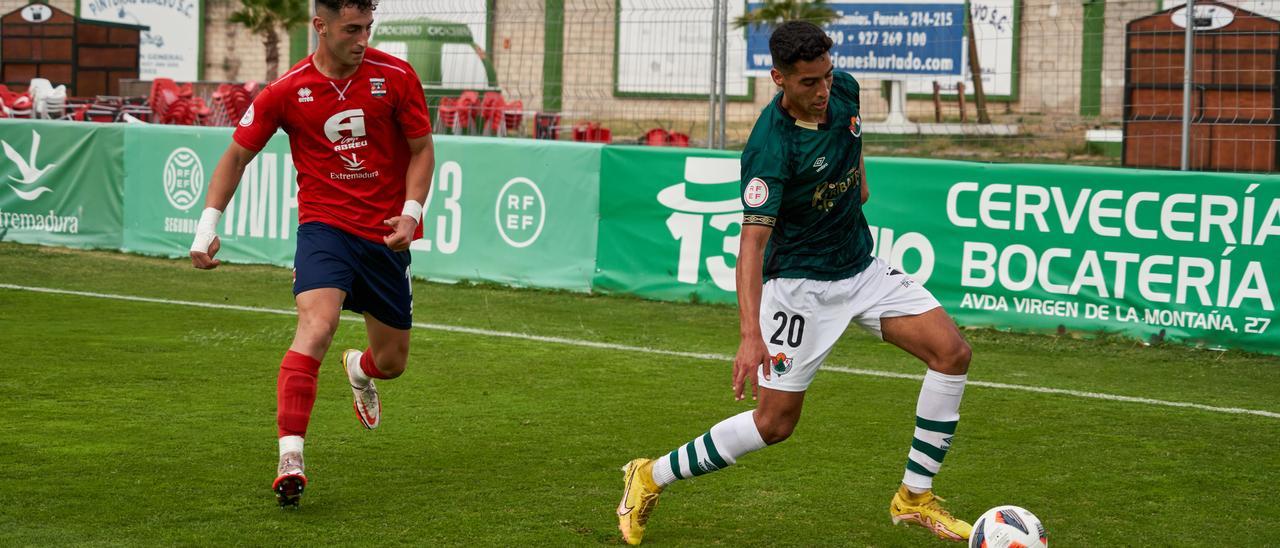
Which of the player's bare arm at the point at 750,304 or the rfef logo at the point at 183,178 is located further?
the rfef logo at the point at 183,178

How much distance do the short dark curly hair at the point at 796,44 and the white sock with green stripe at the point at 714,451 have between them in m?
1.25

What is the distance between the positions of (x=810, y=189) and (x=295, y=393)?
2029 millimetres

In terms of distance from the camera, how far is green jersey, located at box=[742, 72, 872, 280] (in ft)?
16.7

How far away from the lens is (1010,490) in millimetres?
6086

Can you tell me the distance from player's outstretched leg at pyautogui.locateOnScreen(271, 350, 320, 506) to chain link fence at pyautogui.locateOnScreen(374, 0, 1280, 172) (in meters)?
6.85

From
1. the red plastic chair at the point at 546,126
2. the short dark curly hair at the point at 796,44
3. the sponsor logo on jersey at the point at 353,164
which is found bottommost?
the sponsor logo on jersey at the point at 353,164

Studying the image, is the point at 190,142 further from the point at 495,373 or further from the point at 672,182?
the point at 495,373

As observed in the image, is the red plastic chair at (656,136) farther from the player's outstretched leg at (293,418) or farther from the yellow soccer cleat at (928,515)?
the yellow soccer cleat at (928,515)

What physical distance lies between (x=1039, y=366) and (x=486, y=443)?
398cm

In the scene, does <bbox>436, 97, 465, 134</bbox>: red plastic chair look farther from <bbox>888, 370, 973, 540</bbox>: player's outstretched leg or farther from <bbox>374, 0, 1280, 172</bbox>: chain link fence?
<bbox>888, 370, 973, 540</bbox>: player's outstretched leg

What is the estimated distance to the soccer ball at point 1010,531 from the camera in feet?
16.1

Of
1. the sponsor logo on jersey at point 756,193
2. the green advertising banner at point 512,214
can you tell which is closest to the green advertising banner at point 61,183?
the green advertising banner at point 512,214

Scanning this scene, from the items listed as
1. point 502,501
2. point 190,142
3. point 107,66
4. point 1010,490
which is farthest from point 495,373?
point 107,66

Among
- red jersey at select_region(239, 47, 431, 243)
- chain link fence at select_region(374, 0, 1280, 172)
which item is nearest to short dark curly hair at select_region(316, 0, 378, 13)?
red jersey at select_region(239, 47, 431, 243)
